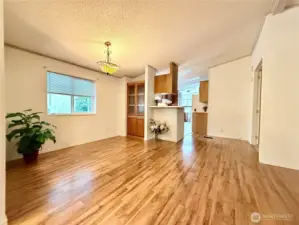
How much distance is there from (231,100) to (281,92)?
2782mm

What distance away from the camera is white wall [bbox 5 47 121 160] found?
309cm

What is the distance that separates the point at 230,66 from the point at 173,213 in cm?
560

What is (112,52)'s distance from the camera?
150 inches

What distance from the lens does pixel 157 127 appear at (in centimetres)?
507

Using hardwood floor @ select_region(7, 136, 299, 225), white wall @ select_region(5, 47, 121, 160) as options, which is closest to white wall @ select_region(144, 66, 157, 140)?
white wall @ select_region(5, 47, 121, 160)

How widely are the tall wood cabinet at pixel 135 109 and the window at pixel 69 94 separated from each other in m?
1.39

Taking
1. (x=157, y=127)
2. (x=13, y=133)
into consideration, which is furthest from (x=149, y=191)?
(x=157, y=127)

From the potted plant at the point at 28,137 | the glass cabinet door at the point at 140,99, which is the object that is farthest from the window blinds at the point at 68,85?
the glass cabinet door at the point at 140,99

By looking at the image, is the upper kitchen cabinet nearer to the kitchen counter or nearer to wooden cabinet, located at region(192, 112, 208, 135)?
the kitchen counter

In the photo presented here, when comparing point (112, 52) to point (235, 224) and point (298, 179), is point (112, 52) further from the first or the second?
point (298, 179)

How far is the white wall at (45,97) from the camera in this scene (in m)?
3.09

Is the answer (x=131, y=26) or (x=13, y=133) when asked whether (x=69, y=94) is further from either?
(x=131, y=26)

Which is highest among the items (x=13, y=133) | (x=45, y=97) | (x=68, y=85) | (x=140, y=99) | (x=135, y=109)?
(x=68, y=85)

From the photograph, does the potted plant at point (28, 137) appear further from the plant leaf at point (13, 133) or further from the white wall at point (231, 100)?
the white wall at point (231, 100)
